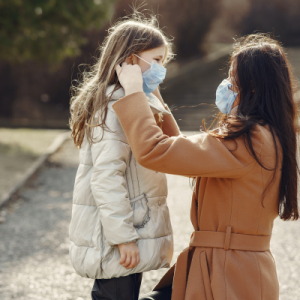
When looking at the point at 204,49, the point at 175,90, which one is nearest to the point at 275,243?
the point at 175,90

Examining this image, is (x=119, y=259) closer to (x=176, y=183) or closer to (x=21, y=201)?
(x=21, y=201)

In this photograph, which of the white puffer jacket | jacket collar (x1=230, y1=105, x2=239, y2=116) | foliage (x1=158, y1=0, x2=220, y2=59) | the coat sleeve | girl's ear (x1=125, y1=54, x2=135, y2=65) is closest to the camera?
the coat sleeve

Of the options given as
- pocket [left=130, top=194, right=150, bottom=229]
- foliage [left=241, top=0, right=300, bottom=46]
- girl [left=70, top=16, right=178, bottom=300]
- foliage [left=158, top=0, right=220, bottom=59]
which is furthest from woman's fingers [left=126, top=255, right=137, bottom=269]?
foliage [left=241, top=0, right=300, bottom=46]

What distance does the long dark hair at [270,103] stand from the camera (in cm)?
161

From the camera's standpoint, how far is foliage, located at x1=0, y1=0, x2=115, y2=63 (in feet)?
34.6

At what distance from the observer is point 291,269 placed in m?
3.69

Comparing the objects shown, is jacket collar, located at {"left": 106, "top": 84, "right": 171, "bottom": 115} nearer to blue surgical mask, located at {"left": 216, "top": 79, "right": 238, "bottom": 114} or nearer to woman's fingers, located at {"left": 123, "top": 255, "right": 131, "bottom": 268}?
blue surgical mask, located at {"left": 216, "top": 79, "right": 238, "bottom": 114}

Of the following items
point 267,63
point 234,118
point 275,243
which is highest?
point 267,63

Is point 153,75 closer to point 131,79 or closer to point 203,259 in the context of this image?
point 131,79

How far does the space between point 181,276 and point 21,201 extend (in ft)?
15.4

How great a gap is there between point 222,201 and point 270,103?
0.45 metres

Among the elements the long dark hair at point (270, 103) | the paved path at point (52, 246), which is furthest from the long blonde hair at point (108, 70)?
the paved path at point (52, 246)

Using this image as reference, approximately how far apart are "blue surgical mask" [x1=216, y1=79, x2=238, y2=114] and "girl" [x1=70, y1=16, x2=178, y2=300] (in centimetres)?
31

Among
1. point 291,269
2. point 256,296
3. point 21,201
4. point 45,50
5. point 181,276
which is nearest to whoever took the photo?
point 256,296
